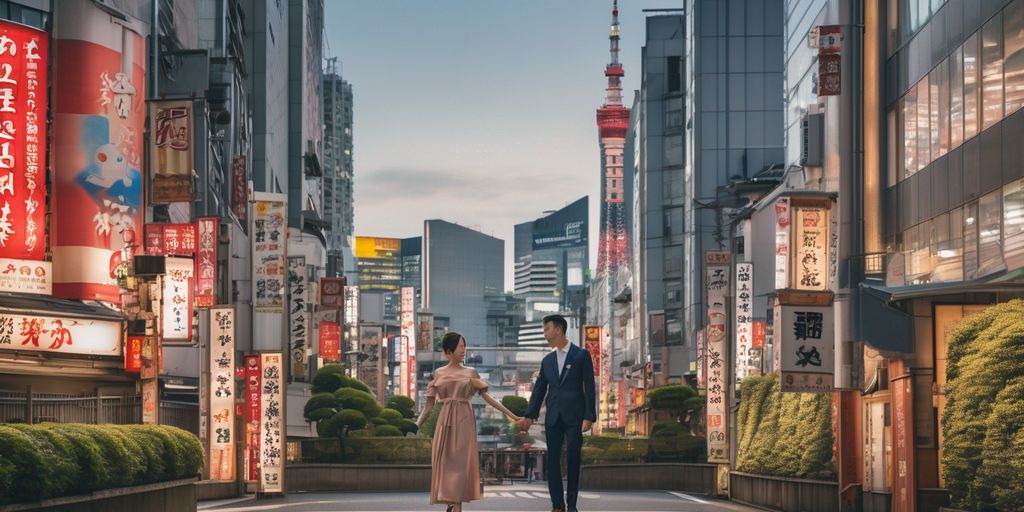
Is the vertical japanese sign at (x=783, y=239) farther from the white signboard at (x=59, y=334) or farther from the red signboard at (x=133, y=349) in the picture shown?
the white signboard at (x=59, y=334)

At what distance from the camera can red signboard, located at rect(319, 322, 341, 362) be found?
245 feet

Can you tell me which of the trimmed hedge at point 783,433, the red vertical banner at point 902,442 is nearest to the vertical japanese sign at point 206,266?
the trimmed hedge at point 783,433

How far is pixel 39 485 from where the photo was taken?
16141 millimetres

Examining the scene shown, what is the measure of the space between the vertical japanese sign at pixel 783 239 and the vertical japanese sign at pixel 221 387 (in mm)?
13090

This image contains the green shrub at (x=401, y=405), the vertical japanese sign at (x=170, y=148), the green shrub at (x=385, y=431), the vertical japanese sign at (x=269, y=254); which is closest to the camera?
the vertical japanese sign at (x=170, y=148)

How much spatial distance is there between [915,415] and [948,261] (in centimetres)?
287

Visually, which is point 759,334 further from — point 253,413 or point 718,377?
point 253,413

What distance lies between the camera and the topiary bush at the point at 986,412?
726 inches

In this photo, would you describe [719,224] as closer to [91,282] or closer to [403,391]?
[403,391]

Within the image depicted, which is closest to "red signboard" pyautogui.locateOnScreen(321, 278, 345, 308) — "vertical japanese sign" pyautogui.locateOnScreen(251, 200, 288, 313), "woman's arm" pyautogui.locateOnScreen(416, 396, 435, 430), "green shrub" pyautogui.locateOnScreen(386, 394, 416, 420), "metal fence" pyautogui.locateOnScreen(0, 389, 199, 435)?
"green shrub" pyautogui.locateOnScreen(386, 394, 416, 420)

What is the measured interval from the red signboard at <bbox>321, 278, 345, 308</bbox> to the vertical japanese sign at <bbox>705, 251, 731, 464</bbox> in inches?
1399

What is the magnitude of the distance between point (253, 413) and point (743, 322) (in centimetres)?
1755

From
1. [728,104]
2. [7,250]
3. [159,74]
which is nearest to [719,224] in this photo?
[728,104]

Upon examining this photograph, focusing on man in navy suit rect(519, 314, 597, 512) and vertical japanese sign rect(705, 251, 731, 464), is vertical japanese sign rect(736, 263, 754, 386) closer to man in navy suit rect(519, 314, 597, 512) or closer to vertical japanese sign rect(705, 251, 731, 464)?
vertical japanese sign rect(705, 251, 731, 464)
